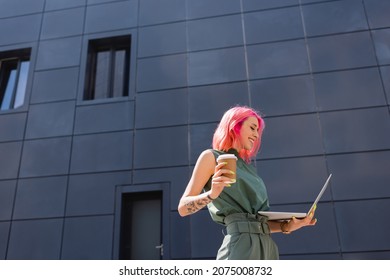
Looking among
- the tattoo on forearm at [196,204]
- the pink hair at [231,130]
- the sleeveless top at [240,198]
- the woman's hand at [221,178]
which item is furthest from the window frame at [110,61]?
the woman's hand at [221,178]

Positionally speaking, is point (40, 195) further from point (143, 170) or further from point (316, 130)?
point (316, 130)

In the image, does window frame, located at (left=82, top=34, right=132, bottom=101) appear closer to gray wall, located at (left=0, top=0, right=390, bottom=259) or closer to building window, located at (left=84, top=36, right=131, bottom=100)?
building window, located at (left=84, top=36, right=131, bottom=100)

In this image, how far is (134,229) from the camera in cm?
768

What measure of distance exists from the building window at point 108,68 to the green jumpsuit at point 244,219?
721 centimetres

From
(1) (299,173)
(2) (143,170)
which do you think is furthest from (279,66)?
(2) (143,170)

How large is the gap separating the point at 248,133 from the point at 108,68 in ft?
25.2

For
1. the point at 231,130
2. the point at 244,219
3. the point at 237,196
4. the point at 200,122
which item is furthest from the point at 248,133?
the point at 200,122

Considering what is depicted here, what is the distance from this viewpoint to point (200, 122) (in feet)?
26.2

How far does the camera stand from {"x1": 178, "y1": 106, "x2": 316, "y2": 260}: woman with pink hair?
2153 millimetres

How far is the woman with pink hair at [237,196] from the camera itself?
215 centimetres

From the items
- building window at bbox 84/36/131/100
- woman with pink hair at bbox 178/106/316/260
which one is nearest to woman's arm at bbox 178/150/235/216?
woman with pink hair at bbox 178/106/316/260

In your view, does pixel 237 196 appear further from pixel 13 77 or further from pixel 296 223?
pixel 13 77

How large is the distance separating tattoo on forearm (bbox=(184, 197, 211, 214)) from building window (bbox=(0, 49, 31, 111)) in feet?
27.9

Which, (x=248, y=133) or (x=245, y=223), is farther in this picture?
(x=248, y=133)
